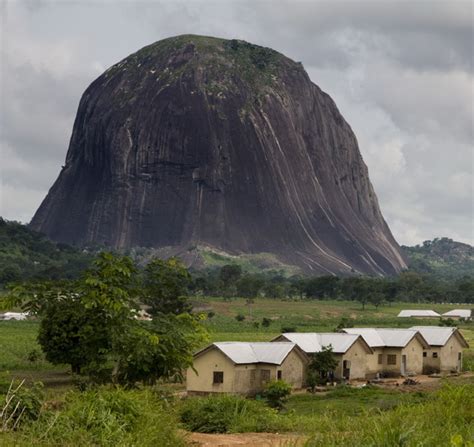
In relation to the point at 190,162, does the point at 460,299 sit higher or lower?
lower

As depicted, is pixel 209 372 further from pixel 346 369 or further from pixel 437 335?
pixel 437 335

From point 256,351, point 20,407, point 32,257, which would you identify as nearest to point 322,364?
point 256,351

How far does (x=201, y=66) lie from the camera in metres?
198

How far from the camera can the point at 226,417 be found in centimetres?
1986

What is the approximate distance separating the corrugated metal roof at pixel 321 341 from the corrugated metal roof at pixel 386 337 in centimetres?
229

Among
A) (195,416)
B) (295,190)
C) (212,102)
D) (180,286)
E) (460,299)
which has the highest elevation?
(212,102)

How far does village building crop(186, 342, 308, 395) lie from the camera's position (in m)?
39.7

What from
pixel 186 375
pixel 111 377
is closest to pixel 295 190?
pixel 186 375

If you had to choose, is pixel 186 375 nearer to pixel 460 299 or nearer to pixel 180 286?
pixel 180 286

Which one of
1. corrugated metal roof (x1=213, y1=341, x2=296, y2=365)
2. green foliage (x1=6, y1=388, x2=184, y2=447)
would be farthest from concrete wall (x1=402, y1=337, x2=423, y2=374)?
green foliage (x1=6, y1=388, x2=184, y2=447)

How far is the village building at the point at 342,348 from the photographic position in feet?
145

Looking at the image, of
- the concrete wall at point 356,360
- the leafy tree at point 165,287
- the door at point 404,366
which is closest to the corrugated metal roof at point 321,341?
the concrete wall at point 356,360

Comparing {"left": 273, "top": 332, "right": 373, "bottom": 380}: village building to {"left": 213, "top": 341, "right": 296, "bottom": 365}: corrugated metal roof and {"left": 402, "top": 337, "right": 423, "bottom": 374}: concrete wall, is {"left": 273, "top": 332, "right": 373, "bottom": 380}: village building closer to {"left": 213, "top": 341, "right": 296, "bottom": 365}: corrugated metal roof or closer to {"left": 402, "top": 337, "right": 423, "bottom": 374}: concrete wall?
{"left": 213, "top": 341, "right": 296, "bottom": 365}: corrugated metal roof

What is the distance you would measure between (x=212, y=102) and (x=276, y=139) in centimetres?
1576
